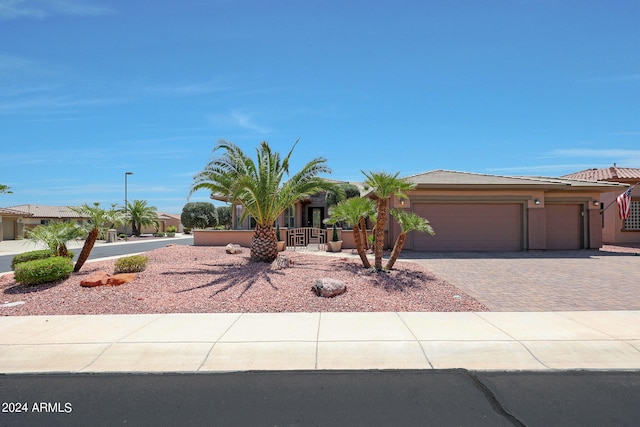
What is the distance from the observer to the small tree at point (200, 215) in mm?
47344

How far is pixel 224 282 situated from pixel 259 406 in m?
6.51

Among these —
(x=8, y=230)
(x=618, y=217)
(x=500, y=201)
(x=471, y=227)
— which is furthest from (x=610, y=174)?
(x=8, y=230)

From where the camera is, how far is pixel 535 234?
19266 mm

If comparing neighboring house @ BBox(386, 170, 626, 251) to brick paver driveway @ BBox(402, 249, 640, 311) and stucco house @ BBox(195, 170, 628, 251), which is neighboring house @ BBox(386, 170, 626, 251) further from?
brick paver driveway @ BBox(402, 249, 640, 311)

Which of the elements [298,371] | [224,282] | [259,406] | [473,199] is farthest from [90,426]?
[473,199]

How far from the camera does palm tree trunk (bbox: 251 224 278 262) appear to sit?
42.5 ft

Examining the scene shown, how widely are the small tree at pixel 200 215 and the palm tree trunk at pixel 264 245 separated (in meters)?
36.0

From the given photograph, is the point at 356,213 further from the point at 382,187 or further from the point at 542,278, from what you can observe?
the point at 542,278

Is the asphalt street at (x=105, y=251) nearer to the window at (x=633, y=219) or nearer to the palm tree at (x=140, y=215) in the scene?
the palm tree at (x=140, y=215)

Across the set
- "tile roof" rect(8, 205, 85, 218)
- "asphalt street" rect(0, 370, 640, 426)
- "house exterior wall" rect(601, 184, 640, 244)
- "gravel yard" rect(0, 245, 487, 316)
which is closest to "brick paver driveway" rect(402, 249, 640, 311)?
"gravel yard" rect(0, 245, 487, 316)

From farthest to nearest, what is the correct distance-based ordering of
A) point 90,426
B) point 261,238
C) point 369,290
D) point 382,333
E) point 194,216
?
point 194,216 < point 261,238 < point 369,290 < point 382,333 < point 90,426

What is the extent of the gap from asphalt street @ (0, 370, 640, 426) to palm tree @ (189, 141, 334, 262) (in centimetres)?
791

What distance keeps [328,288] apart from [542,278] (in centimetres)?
712

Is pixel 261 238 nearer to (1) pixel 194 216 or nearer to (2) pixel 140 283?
(2) pixel 140 283
